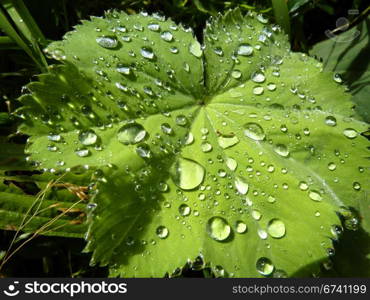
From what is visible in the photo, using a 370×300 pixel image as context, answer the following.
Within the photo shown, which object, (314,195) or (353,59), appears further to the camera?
(353,59)

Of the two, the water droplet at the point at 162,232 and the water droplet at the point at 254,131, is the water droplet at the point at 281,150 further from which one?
the water droplet at the point at 162,232

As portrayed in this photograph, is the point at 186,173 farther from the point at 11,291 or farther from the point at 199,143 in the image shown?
the point at 11,291

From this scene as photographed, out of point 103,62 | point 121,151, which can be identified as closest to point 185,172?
→ point 121,151

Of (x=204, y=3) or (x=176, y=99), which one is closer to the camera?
(x=176, y=99)

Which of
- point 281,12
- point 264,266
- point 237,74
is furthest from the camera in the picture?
point 281,12

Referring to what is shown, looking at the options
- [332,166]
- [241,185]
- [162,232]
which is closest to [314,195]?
[332,166]

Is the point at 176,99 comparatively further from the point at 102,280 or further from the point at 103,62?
the point at 102,280
